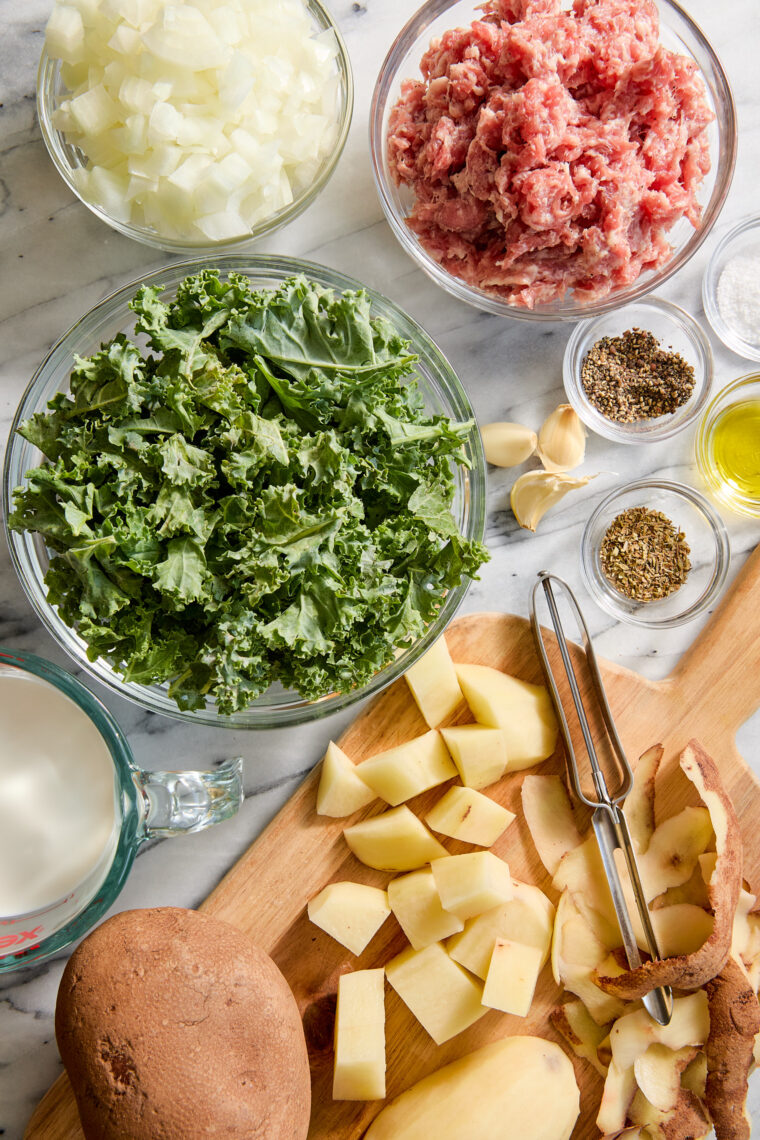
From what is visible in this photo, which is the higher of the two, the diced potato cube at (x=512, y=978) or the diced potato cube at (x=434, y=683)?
the diced potato cube at (x=434, y=683)

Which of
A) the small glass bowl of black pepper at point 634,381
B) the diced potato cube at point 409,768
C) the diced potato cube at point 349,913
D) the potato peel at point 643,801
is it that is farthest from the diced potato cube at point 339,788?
the small glass bowl of black pepper at point 634,381

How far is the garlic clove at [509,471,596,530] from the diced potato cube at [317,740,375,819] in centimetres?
63

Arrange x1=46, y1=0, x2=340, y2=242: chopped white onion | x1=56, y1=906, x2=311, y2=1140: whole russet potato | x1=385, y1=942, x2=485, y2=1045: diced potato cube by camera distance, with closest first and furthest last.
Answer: x1=56, y1=906, x2=311, y2=1140: whole russet potato < x1=46, y1=0, x2=340, y2=242: chopped white onion < x1=385, y1=942, x2=485, y2=1045: diced potato cube

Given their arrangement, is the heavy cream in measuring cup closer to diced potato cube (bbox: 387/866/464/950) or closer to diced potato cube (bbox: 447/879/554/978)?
diced potato cube (bbox: 387/866/464/950)

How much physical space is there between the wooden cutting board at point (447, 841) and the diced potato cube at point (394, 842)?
0.04 metres

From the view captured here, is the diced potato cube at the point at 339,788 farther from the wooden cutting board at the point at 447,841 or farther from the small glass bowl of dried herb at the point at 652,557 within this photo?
the small glass bowl of dried herb at the point at 652,557

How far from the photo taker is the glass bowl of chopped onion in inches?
59.4

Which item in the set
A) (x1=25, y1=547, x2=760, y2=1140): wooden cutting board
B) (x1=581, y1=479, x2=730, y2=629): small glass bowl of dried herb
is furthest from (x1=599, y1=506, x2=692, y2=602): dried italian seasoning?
(x1=25, y1=547, x2=760, y2=1140): wooden cutting board

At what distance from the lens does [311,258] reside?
6.09ft

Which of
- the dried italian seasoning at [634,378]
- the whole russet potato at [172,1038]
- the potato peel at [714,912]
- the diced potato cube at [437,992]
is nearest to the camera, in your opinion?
the whole russet potato at [172,1038]

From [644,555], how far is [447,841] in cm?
75

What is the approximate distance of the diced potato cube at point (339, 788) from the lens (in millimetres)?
1764

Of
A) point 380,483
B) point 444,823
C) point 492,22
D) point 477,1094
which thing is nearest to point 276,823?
point 444,823

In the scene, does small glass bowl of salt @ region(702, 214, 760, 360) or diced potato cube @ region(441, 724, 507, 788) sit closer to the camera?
diced potato cube @ region(441, 724, 507, 788)
